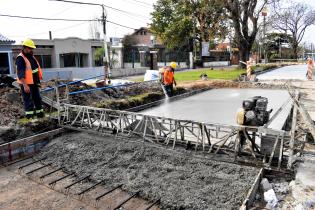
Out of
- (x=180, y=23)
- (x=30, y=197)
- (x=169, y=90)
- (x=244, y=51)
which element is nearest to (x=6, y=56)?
(x=169, y=90)

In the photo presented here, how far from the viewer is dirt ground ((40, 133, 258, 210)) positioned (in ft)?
13.6

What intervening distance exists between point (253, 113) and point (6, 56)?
17.3m

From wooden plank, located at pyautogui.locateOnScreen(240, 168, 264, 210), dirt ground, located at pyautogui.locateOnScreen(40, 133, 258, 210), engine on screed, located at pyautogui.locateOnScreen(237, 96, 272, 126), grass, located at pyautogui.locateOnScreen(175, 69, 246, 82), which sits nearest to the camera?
wooden plank, located at pyautogui.locateOnScreen(240, 168, 264, 210)

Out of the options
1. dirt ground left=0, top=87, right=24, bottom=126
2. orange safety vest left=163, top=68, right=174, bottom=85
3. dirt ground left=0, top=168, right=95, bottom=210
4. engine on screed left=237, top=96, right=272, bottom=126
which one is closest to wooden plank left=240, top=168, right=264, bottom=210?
engine on screed left=237, top=96, right=272, bottom=126

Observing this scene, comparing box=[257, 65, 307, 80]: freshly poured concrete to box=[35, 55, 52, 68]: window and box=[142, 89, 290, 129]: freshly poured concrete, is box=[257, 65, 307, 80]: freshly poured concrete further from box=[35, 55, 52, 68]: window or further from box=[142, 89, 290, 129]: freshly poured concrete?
box=[35, 55, 52, 68]: window

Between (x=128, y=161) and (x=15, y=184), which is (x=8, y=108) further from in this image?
(x=128, y=161)

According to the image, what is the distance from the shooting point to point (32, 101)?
291 inches

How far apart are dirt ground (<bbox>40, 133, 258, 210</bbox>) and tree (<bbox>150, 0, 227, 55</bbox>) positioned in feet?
99.7

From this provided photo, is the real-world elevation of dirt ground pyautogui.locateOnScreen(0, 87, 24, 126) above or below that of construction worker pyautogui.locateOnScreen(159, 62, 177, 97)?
below

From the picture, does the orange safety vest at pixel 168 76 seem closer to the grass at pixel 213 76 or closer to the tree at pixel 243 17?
the grass at pixel 213 76

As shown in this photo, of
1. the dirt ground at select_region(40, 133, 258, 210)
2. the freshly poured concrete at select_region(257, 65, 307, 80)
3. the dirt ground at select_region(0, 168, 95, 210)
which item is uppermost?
the freshly poured concrete at select_region(257, 65, 307, 80)

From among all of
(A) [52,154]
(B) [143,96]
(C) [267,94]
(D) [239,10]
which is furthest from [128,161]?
(D) [239,10]

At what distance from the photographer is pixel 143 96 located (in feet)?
36.0

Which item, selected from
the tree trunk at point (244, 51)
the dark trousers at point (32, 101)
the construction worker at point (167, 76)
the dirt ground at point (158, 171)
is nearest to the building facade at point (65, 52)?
the tree trunk at point (244, 51)
